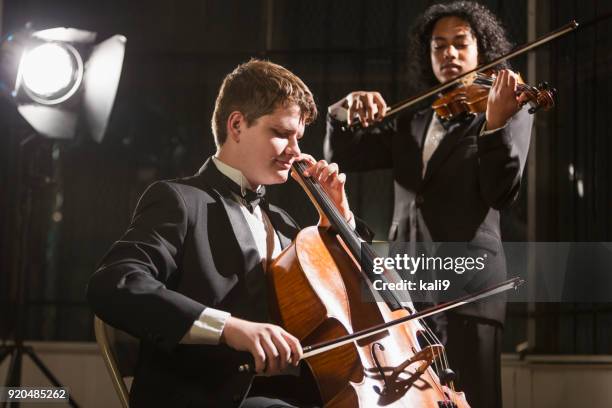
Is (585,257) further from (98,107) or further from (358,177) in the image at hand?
(98,107)

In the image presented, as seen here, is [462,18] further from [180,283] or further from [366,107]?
[180,283]

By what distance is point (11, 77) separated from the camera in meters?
1.68

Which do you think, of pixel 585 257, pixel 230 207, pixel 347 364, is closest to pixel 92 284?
pixel 230 207

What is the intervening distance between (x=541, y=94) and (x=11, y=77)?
1.14m

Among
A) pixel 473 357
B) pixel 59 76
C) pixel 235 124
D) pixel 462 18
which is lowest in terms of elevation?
pixel 473 357

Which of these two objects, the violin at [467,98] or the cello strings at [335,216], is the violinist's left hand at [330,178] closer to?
the cello strings at [335,216]

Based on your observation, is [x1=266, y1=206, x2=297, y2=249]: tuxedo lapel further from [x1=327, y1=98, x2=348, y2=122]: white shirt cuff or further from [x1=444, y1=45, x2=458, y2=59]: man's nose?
[x1=444, y1=45, x2=458, y2=59]: man's nose

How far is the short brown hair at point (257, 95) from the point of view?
4.41 feet

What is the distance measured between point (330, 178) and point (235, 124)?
198mm

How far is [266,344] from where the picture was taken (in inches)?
41.4

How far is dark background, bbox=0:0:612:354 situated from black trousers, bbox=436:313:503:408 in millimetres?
307

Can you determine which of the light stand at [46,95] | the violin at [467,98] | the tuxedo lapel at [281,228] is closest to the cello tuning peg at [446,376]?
the tuxedo lapel at [281,228]

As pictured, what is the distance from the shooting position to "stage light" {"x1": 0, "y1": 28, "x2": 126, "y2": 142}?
166 centimetres

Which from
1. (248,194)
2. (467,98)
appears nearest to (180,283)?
(248,194)
